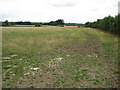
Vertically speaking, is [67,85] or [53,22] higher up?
[53,22]

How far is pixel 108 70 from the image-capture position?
8.64 metres

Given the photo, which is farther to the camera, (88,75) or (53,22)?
(53,22)

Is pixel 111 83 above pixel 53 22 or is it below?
below

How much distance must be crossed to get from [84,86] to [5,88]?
4.26 meters

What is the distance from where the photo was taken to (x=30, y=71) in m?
8.43

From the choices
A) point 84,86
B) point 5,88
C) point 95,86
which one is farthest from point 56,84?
point 5,88

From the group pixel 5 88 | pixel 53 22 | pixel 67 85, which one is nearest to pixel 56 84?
pixel 67 85

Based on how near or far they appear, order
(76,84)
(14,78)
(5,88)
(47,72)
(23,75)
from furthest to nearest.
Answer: (47,72) < (23,75) < (14,78) < (76,84) < (5,88)

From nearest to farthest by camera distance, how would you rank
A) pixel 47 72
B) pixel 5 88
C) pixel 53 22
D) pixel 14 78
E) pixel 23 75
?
pixel 5 88
pixel 14 78
pixel 23 75
pixel 47 72
pixel 53 22

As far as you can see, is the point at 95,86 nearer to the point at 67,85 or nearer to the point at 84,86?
the point at 84,86

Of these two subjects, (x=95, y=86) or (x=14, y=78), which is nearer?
(x=95, y=86)

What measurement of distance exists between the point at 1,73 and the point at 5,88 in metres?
2.26

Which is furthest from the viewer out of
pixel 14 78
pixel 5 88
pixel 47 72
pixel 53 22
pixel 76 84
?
pixel 53 22

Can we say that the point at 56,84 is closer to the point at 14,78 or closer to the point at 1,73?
the point at 14,78
